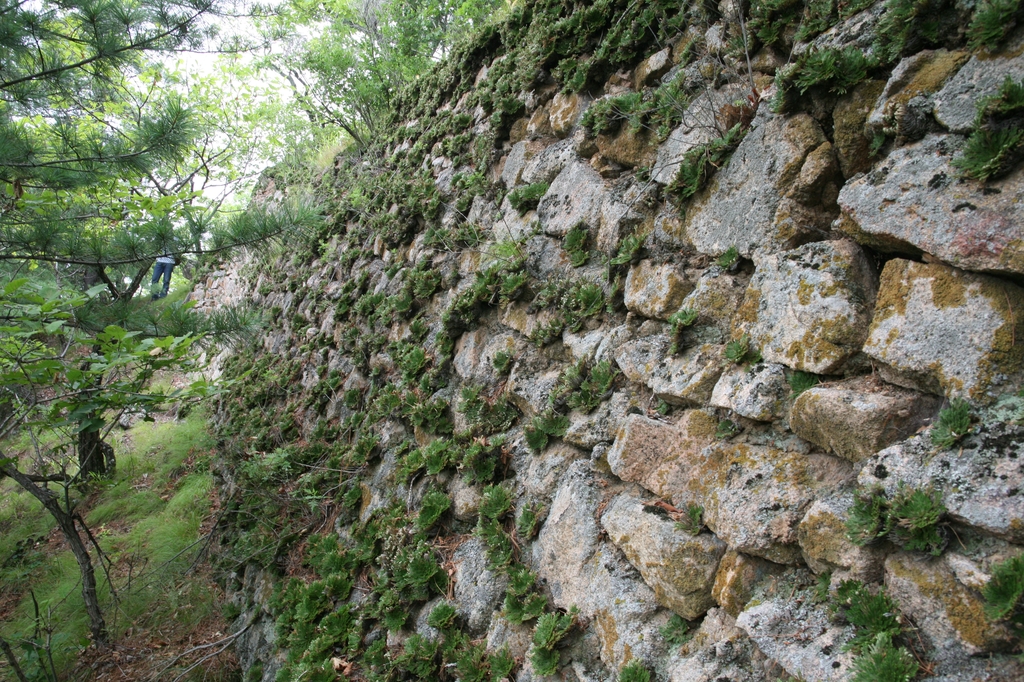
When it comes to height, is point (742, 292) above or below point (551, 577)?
above

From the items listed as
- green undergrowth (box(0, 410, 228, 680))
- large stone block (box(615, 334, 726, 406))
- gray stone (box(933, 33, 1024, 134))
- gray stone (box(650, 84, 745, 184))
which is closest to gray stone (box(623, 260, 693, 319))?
large stone block (box(615, 334, 726, 406))

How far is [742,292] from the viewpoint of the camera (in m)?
2.35

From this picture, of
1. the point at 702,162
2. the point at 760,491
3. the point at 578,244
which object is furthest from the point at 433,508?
the point at 702,162

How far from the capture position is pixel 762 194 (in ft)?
7.61

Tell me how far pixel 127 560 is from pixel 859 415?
6.77 m

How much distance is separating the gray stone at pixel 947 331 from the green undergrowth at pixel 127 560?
16.8 ft

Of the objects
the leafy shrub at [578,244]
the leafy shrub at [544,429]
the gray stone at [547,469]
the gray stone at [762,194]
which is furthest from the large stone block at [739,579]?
the leafy shrub at [578,244]

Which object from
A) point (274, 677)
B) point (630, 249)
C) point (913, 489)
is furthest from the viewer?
point (274, 677)

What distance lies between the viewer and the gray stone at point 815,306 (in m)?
1.88

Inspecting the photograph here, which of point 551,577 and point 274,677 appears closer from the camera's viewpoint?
point 551,577

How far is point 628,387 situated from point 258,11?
4.29 meters

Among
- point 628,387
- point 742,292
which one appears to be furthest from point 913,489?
point 628,387

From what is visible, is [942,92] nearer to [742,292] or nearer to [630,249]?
[742,292]

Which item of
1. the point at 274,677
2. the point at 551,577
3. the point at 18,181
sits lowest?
the point at 274,677
